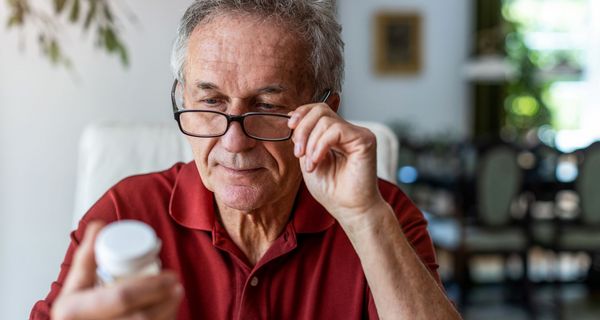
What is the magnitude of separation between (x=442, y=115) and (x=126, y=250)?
7316 mm

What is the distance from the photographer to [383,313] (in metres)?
1.09

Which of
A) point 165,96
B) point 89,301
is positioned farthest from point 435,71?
point 89,301

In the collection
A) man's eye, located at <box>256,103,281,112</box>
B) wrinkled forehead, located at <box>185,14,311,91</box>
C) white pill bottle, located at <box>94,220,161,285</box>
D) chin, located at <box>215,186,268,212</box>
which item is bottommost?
chin, located at <box>215,186,268,212</box>

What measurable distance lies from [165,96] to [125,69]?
0.16 m

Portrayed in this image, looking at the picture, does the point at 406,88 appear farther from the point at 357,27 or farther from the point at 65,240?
the point at 65,240

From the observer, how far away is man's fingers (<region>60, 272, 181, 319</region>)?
1.90ft

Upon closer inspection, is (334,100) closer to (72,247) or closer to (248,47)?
(248,47)

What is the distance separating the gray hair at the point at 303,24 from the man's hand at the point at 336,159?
0.19 m

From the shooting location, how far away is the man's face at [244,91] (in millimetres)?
1150

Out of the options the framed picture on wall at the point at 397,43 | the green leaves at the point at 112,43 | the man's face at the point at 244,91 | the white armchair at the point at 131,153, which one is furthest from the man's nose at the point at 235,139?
the framed picture on wall at the point at 397,43

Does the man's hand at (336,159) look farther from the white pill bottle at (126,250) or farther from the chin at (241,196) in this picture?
the white pill bottle at (126,250)

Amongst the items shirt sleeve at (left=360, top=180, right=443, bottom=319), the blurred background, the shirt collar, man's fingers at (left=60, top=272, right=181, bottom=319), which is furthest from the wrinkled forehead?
the blurred background

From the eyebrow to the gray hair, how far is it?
87mm

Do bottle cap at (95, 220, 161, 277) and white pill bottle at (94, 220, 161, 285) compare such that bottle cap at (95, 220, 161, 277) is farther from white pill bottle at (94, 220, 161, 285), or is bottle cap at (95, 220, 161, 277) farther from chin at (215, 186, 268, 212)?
chin at (215, 186, 268, 212)
